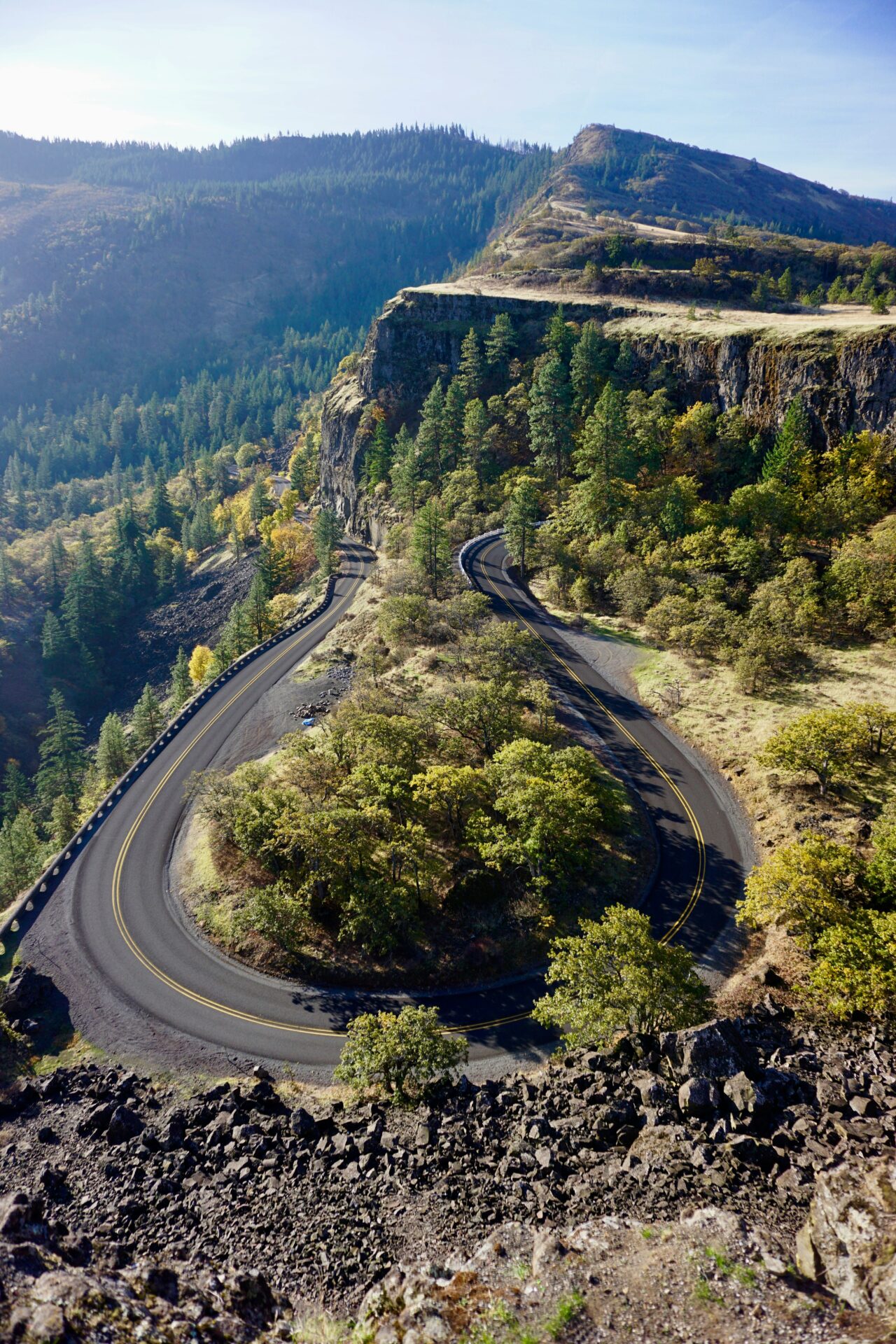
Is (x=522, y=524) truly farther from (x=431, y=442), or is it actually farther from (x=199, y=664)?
(x=199, y=664)

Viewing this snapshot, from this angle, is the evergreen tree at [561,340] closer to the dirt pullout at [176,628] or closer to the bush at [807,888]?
the dirt pullout at [176,628]

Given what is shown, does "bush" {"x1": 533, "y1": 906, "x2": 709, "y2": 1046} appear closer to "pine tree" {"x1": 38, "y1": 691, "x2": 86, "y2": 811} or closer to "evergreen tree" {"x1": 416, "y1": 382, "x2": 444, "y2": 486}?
"pine tree" {"x1": 38, "y1": 691, "x2": 86, "y2": 811}

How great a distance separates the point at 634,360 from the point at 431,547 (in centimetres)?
4810

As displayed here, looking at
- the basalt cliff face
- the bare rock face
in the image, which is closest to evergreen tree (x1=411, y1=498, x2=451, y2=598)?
the basalt cliff face

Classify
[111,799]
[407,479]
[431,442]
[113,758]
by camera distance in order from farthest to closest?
[431,442] → [407,479] → [113,758] → [111,799]

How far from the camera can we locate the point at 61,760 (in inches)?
3642

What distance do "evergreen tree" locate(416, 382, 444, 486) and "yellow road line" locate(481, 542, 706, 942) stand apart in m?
37.7

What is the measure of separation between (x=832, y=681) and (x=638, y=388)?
190 ft

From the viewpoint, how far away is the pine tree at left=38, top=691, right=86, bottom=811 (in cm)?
8825

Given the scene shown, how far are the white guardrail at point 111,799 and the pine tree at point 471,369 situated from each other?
52269mm

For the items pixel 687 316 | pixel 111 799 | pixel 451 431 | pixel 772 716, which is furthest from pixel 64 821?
pixel 687 316

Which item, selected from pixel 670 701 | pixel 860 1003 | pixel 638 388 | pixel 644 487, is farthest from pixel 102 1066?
pixel 638 388

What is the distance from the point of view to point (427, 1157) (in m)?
22.6

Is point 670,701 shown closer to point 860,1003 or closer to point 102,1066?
point 860,1003
